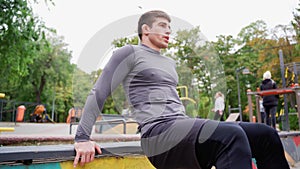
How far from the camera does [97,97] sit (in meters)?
1.08

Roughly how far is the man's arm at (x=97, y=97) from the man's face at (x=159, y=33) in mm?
138

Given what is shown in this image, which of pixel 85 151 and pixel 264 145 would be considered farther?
pixel 264 145

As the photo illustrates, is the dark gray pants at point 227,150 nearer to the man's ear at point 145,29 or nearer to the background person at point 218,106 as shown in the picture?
the background person at point 218,106

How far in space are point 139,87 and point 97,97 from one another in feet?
0.62

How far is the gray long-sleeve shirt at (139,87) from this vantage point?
1089 millimetres

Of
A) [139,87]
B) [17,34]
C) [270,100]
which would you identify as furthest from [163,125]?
[17,34]

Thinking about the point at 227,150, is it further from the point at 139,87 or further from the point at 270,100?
the point at 270,100

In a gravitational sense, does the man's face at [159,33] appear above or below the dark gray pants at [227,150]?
above

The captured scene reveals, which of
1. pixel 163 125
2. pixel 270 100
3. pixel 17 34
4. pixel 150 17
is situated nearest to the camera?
pixel 163 125

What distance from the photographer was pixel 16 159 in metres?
1.00

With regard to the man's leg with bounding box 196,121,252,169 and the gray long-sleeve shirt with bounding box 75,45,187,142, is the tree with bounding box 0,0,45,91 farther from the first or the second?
the man's leg with bounding box 196,121,252,169

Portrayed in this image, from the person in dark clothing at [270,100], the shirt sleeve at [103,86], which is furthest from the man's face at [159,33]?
the person in dark clothing at [270,100]

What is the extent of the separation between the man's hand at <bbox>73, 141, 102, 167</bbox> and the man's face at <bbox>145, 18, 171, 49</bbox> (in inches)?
20.8

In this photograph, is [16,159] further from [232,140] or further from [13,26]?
[13,26]
